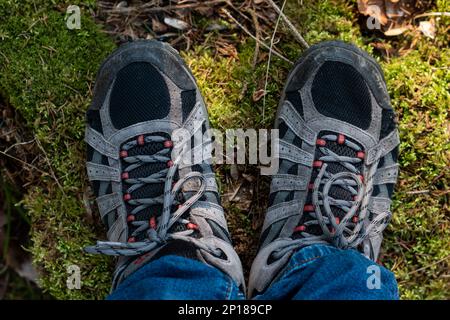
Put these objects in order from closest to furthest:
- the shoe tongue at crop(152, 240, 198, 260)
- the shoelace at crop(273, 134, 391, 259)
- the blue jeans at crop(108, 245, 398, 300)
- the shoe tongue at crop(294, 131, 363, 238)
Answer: the blue jeans at crop(108, 245, 398, 300), the shoe tongue at crop(152, 240, 198, 260), the shoelace at crop(273, 134, 391, 259), the shoe tongue at crop(294, 131, 363, 238)

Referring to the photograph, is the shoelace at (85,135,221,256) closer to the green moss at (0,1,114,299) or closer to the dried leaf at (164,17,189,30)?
the green moss at (0,1,114,299)

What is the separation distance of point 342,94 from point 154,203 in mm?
920

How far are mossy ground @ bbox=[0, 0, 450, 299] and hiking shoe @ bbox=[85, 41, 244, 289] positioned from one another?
0.10 m

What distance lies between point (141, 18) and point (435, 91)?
133 centimetres

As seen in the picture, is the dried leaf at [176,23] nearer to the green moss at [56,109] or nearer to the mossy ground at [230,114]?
the mossy ground at [230,114]

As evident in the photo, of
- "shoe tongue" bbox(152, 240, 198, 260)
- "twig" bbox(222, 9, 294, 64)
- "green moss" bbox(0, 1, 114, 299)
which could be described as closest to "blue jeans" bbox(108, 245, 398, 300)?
"shoe tongue" bbox(152, 240, 198, 260)

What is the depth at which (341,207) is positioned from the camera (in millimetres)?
2242

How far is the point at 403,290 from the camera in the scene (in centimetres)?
240

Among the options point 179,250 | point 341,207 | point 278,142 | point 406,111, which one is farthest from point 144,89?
point 406,111

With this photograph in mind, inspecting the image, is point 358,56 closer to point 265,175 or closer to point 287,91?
point 287,91

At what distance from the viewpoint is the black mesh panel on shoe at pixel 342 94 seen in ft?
7.55

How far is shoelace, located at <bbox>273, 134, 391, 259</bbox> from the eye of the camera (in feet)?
6.90

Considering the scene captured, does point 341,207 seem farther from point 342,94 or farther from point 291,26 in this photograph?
point 291,26

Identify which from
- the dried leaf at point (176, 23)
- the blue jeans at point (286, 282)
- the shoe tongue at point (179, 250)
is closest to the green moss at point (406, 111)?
the dried leaf at point (176, 23)
